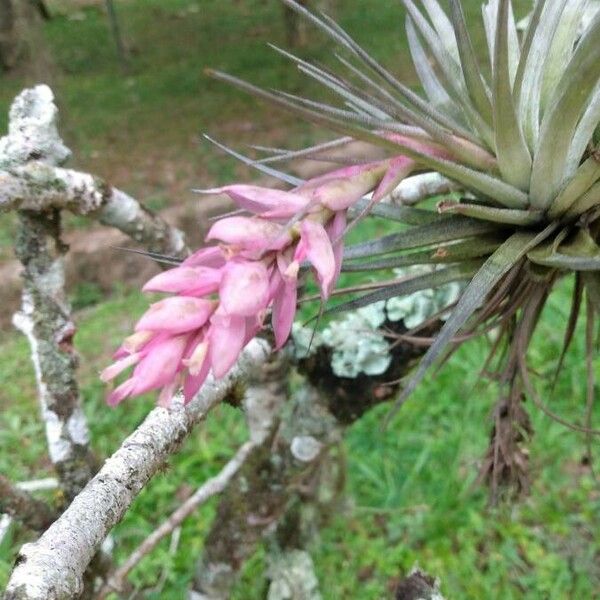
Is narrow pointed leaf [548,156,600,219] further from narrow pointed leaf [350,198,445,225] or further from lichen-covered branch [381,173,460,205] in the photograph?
lichen-covered branch [381,173,460,205]

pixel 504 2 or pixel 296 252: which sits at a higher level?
pixel 504 2

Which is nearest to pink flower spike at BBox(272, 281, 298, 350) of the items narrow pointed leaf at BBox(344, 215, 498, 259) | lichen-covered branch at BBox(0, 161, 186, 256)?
narrow pointed leaf at BBox(344, 215, 498, 259)

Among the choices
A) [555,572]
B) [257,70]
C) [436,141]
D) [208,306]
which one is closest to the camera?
[208,306]

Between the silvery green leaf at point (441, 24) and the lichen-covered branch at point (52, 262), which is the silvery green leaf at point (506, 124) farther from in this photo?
the lichen-covered branch at point (52, 262)

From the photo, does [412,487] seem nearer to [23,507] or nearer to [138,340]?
[23,507]

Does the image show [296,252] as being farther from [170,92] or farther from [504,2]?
[170,92]

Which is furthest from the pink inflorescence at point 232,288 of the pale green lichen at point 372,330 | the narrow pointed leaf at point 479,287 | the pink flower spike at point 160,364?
the pale green lichen at point 372,330

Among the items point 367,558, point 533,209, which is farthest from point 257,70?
point 533,209
